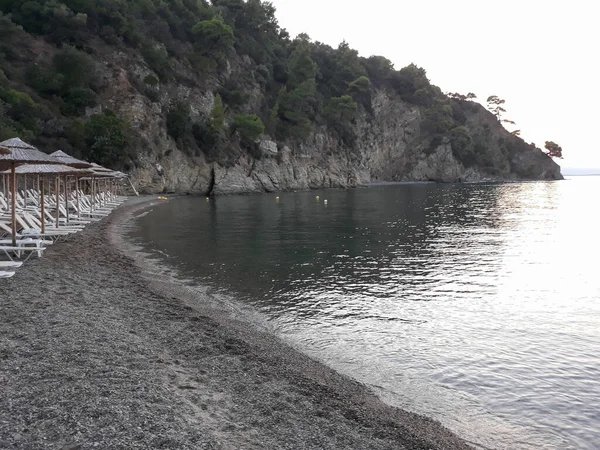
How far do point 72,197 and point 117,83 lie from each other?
28.3 m

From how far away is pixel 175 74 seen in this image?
6394 cm

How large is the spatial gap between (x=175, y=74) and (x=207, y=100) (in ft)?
18.2

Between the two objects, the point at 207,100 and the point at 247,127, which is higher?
the point at 207,100

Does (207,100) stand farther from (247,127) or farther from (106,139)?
(106,139)

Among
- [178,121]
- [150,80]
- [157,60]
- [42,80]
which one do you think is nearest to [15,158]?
[42,80]

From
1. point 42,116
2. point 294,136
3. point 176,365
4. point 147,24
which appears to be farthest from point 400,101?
point 176,365

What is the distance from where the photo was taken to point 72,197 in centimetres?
3136

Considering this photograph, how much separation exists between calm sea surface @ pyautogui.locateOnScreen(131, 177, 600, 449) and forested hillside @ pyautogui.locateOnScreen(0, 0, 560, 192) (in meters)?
32.2

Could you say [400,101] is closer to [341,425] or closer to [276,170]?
[276,170]

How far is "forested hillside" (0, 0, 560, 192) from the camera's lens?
49.9 m

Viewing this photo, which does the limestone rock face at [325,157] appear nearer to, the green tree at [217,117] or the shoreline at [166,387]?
the green tree at [217,117]

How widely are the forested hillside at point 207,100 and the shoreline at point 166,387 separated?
1476 inches

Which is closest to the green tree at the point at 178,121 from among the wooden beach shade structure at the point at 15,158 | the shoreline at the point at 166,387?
the wooden beach shade structure at the point at 15,158

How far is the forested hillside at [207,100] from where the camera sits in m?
49.9
